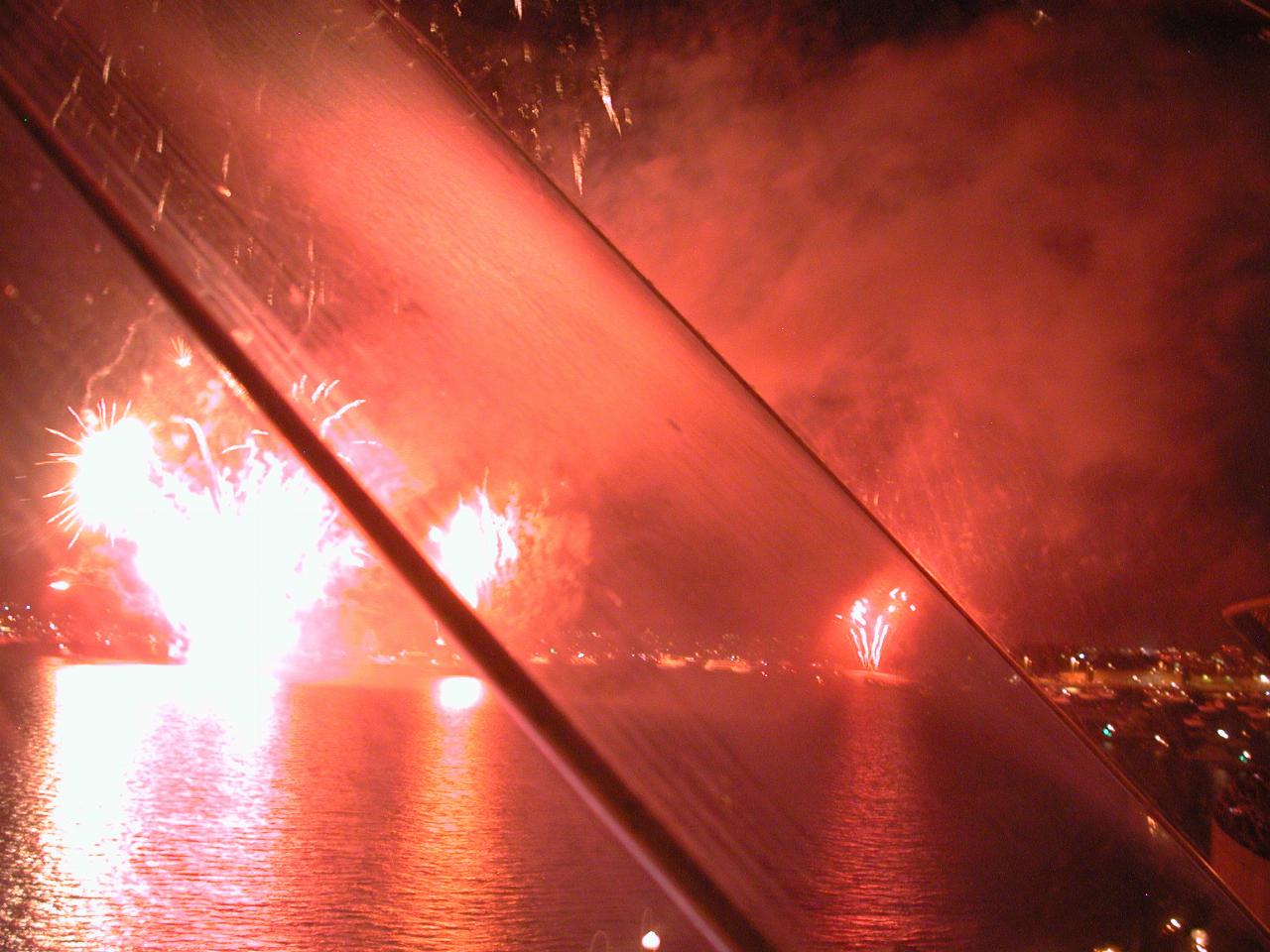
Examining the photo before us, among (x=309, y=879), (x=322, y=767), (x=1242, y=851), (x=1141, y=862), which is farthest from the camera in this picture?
(x=322, y=767)

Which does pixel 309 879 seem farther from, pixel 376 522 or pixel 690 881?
pixel 376 522

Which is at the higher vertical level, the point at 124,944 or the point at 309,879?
the point at 309,879

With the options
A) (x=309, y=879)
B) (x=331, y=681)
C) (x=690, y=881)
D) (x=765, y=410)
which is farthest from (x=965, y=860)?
(x=331, y=681)

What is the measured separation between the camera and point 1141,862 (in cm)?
832

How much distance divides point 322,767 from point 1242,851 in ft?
33.7

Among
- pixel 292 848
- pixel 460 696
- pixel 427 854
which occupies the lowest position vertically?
pixel 427 854

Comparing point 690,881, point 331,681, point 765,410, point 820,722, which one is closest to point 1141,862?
point 690,881

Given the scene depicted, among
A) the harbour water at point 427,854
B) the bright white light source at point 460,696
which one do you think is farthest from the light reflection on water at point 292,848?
the bright white light source at point 460,696

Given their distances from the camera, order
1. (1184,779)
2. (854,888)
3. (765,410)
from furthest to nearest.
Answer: (1184,779), (854,888), (765,410)

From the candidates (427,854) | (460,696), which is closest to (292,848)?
(427,854)

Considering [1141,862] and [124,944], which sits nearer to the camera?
[124,944]

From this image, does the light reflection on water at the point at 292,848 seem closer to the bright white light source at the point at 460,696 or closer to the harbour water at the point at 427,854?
the harbour water at the point at 427,854

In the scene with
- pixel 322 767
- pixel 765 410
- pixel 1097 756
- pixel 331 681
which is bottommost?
pixel 1097 756

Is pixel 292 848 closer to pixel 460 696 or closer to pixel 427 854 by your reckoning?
pixel 427 854
